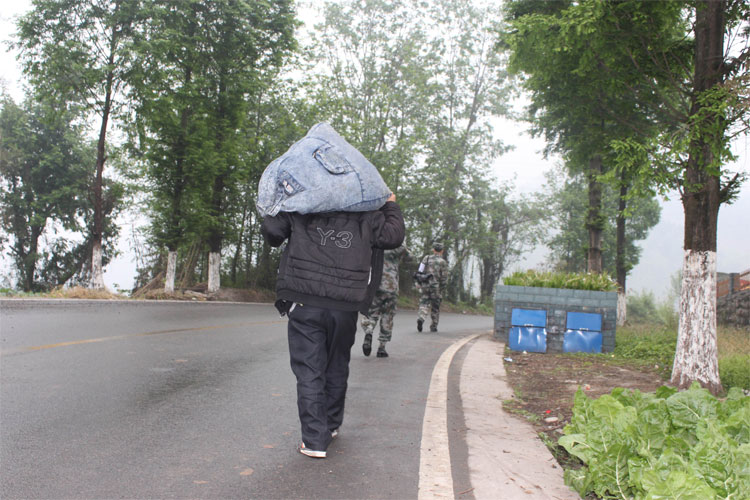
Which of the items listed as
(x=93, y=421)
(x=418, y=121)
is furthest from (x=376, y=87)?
(x=93, y=421)

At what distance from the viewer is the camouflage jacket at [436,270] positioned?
13309 millimetres

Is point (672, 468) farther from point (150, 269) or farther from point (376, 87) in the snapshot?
point (376, 87)

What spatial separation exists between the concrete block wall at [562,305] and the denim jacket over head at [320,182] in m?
7.26

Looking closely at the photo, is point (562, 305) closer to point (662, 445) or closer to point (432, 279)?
point (432, 279)

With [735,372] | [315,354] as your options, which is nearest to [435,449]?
[315,354]

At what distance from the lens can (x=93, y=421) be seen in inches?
178

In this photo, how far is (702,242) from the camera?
22.5 feet

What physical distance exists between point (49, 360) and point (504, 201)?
35.4 meters

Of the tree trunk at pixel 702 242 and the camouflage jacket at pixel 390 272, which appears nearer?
the tree trunk at pixel 702 242

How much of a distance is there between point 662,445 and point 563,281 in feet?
25.7

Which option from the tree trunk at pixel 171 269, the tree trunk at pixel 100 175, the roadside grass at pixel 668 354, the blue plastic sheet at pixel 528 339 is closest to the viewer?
the roadside grass at pixel 668 354

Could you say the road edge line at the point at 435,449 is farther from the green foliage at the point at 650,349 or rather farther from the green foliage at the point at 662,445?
the green foliage at the point at 650,349

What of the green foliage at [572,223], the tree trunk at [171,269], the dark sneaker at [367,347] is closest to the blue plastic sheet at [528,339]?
the dark sneaker at [367,347]

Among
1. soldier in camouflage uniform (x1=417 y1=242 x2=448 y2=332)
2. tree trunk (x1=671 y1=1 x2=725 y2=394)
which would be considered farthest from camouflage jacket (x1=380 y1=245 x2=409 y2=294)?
soldier in camouflage uniform (x1=417 y1=242 x2=448 y2=332)
